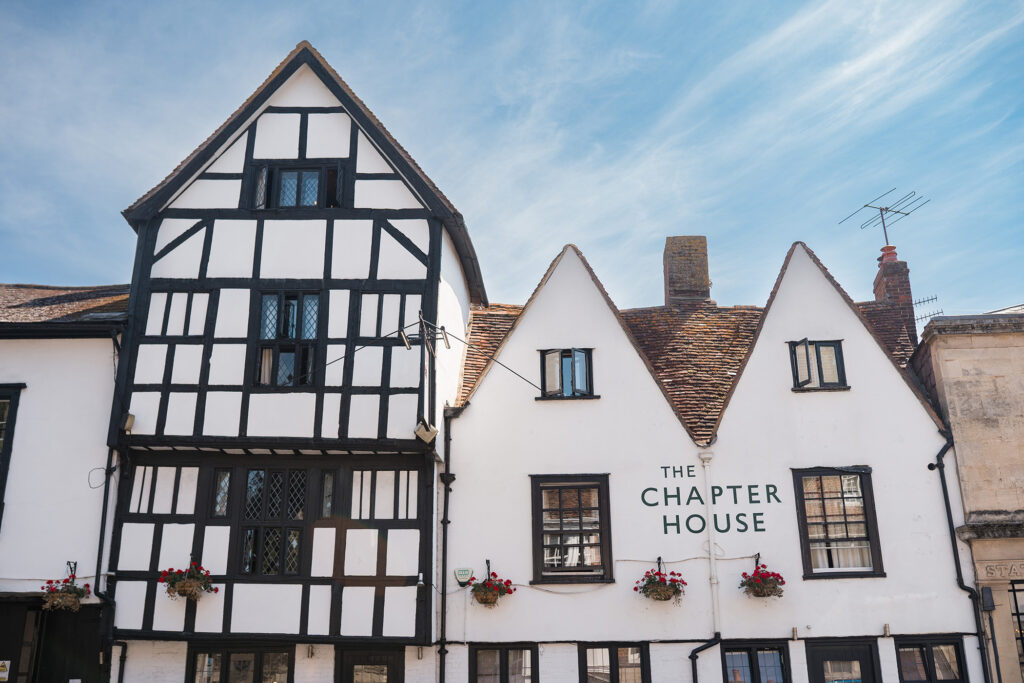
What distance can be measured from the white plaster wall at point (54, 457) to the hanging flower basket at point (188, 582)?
1.29 meters

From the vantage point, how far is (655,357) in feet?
50.3

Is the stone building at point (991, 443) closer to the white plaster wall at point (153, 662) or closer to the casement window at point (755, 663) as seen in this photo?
the casement window at point (755, 663)

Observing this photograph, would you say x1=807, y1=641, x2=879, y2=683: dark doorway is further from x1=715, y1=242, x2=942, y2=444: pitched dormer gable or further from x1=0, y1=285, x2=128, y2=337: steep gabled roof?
x1=0, y1=285, x2=128, y2=337: steep gabled roof

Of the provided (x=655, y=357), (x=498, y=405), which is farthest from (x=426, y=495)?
(x=655, y=357)

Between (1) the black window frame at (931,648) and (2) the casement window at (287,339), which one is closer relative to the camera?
(1) the black window frame at (931,648)

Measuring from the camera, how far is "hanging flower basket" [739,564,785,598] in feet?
40.8

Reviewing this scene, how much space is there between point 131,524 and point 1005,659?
13.3 m

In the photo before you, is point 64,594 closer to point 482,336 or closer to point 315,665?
point 315,665

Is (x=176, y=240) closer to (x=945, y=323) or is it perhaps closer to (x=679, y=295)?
(x=679, y=295)

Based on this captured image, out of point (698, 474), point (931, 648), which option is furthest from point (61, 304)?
point (931, 648)

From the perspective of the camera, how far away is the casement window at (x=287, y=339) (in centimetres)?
1309

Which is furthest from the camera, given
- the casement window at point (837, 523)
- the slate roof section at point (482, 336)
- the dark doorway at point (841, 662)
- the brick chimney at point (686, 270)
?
the brick chimney at point (686, 270)


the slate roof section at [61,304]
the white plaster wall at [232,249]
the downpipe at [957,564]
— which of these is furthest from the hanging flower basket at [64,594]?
the downpipe at [957,564]

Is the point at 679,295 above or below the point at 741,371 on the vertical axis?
above
